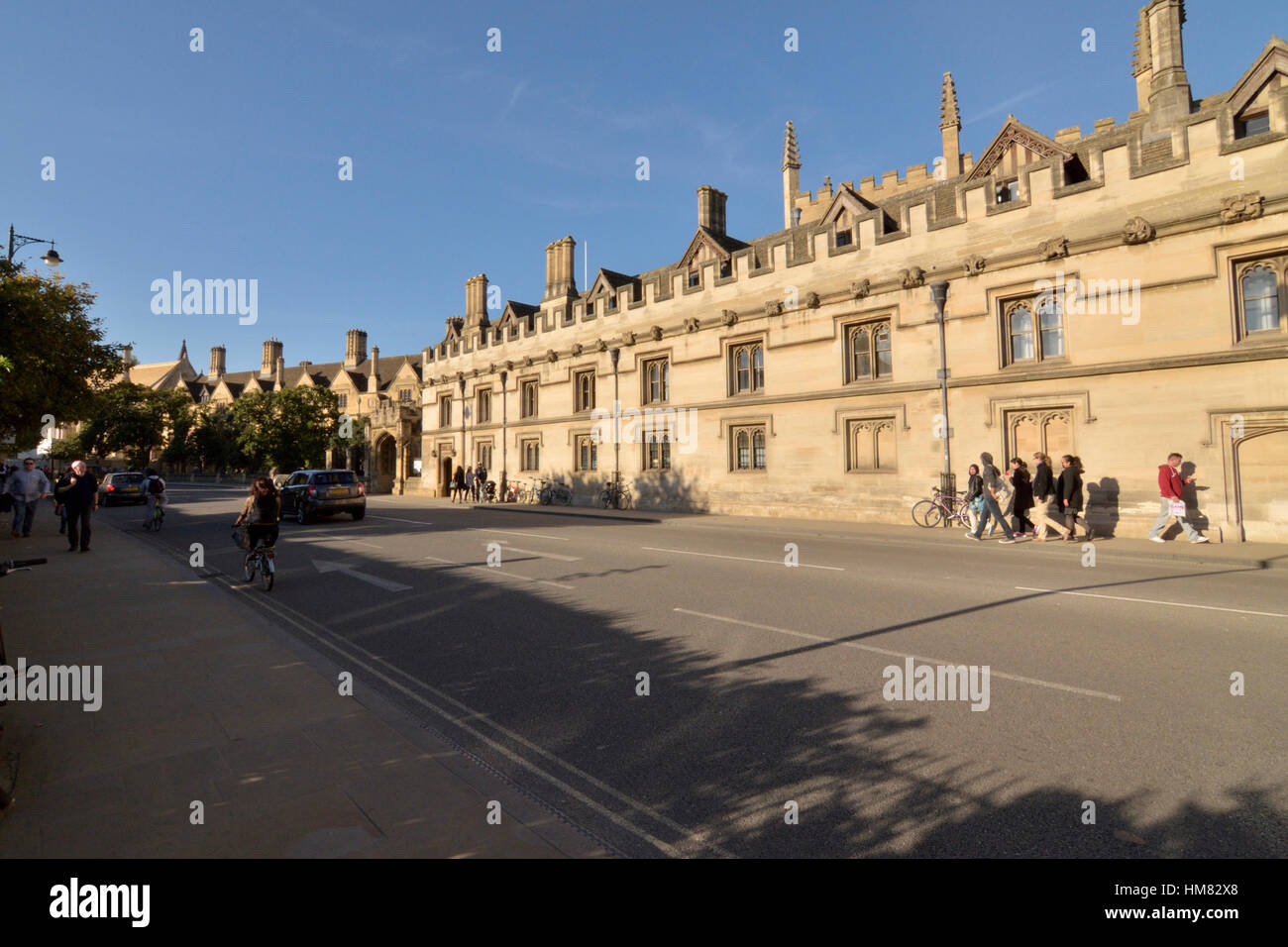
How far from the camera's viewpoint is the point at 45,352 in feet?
50.7

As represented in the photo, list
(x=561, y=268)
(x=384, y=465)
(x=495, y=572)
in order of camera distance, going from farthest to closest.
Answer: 1. (x=384, y=465)
2. (x=561, y=268)
3. (x=495, y=572)

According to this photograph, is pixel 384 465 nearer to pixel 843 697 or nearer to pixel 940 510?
pixel 940 510

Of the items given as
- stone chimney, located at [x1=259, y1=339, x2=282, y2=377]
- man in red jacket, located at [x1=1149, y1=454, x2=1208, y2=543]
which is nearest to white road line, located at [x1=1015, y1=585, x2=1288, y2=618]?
→ man in red jacket, located at [x1=1149, y1=454, x2=1208, y2=543]

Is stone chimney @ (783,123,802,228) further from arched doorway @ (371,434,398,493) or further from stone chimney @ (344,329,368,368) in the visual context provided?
stone chimney @ (344,329,368,368)

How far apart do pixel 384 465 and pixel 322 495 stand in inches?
1324

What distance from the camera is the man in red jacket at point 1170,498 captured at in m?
14.1

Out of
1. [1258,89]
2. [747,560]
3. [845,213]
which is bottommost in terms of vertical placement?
[747,560]

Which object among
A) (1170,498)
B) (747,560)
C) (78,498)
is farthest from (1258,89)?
(78,498)

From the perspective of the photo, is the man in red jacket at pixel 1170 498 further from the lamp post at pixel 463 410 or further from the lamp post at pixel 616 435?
the lamp post at pixel 463 410

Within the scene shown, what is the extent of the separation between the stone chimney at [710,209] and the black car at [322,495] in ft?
70.8

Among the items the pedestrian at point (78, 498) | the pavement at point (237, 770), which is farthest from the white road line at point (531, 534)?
the pavement at point (237, 770)

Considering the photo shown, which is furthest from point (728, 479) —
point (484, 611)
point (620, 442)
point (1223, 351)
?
point (484, 611)

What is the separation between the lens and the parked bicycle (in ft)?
106
